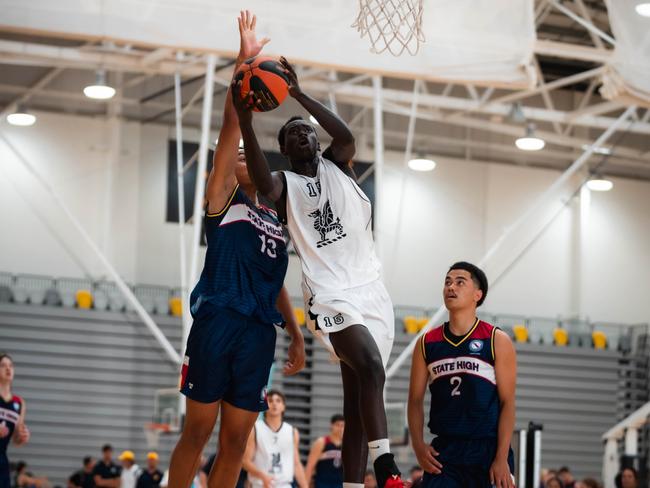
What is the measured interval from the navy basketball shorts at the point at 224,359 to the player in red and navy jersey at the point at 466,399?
1108mm

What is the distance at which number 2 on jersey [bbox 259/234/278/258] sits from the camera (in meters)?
6.18

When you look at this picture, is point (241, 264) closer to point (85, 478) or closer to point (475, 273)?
point (475, 273)

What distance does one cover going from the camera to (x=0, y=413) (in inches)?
410

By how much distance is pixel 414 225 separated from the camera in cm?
2920

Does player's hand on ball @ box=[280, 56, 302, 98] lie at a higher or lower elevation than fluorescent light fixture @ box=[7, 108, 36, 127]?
lower

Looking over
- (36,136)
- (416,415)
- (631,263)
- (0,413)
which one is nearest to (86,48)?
(36,136)

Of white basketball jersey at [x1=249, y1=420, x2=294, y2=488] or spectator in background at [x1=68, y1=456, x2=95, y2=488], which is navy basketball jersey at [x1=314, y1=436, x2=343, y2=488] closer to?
white basketball jersey at [x1=249, y1=420, x2=294, y2=488]

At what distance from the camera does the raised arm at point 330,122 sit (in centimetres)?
576

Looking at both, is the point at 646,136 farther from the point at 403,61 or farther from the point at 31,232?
the point at 403,61

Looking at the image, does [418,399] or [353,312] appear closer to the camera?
[353,312]

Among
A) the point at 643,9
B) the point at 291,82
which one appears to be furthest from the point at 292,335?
the point at 643,9

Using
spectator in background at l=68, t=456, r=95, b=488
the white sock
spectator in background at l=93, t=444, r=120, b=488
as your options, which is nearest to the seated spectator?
spectator in background at l=68, t=456, r=95, b=488

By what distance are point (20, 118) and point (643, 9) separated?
15299mm

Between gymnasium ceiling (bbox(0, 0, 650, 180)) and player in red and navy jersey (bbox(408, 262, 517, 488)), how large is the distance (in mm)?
14448
